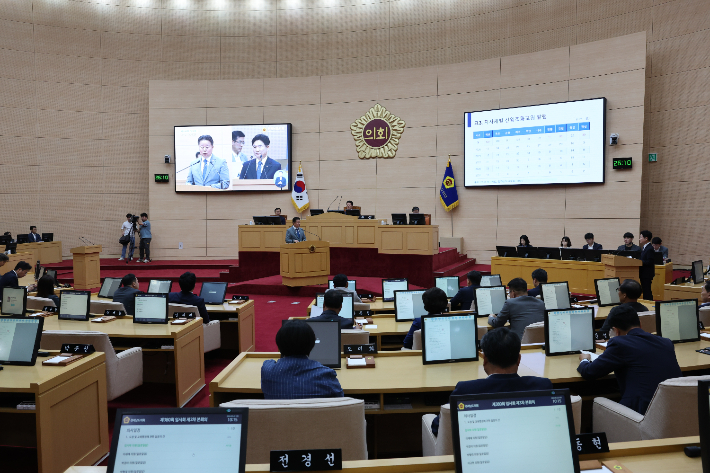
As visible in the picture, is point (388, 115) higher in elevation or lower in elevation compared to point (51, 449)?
higher

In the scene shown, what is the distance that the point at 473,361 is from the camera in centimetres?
336

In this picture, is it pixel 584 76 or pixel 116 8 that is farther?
pixel 116 8

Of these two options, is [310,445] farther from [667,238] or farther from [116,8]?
[116,8]

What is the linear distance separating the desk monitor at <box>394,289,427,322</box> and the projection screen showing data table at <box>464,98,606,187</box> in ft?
23.9

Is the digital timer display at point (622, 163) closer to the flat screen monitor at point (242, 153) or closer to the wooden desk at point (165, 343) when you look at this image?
the flat screen monitor at point (242, 153)

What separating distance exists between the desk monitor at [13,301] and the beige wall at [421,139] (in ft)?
28.2

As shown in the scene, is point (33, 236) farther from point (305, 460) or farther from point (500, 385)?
Result: point (500, 385)

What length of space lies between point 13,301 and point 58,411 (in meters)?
2.64

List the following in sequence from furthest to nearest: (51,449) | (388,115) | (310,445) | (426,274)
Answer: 1. (388,115)
2. (426,274)
3. (51,449)
4. (310,445)

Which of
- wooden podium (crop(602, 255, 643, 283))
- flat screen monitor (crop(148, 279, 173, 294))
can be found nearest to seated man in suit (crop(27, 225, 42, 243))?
flat screen monitor (crop(148, 279, 173, 294))

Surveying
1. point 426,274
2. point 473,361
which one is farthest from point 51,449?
point 426,274

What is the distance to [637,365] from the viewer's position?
2820 millimetres

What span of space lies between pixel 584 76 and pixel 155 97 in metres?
10.7

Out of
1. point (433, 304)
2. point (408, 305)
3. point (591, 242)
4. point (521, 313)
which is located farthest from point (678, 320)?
point (591, 242)
